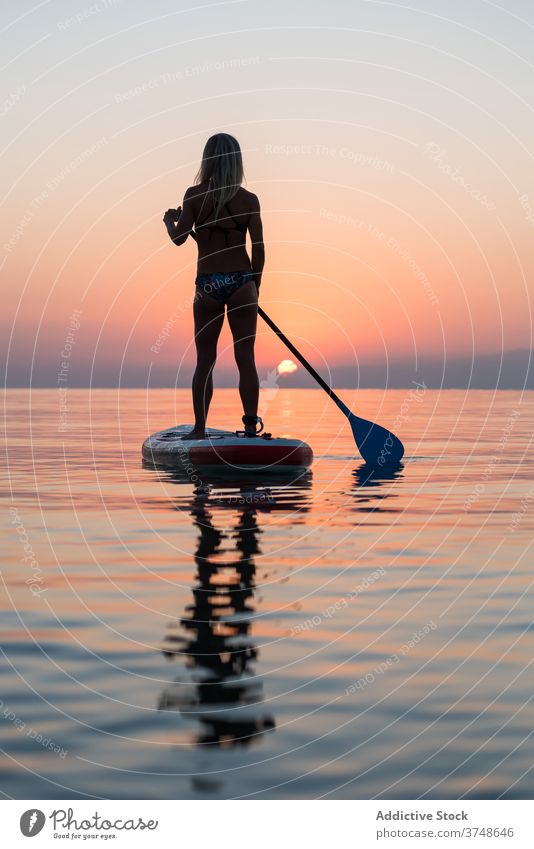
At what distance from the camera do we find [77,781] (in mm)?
4297

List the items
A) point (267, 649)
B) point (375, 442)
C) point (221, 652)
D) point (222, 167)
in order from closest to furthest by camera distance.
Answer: point (221, 652) < point (267, 649) < point (222, 167) < point (375, 442)

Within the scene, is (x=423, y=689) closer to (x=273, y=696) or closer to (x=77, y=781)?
(x=273, y=696)

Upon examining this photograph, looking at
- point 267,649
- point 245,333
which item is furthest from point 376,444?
point 267,649

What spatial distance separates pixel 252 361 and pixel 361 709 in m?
10.2

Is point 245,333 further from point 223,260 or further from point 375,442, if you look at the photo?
point 375,442

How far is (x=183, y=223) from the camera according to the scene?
49.2 ft

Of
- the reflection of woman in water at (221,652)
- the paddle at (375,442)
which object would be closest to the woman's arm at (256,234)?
the paddle at (375,442)

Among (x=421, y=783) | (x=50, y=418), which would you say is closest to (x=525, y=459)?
(x=421, y=783)

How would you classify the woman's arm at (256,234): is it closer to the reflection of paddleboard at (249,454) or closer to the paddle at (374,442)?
the reflection of paddleboard at (249,454)

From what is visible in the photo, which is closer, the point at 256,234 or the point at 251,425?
the point at 256,234

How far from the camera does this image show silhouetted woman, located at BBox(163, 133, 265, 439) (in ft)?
48.6

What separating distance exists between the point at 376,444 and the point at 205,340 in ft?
13.7

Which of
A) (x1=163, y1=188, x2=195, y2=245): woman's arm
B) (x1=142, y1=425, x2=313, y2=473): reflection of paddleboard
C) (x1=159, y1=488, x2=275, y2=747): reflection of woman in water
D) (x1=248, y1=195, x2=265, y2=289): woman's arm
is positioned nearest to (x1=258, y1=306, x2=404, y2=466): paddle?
(x1=142, y1=425, x2=313, y2=473): reflection of paddleboard

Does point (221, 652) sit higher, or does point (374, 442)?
point (374, 442)
